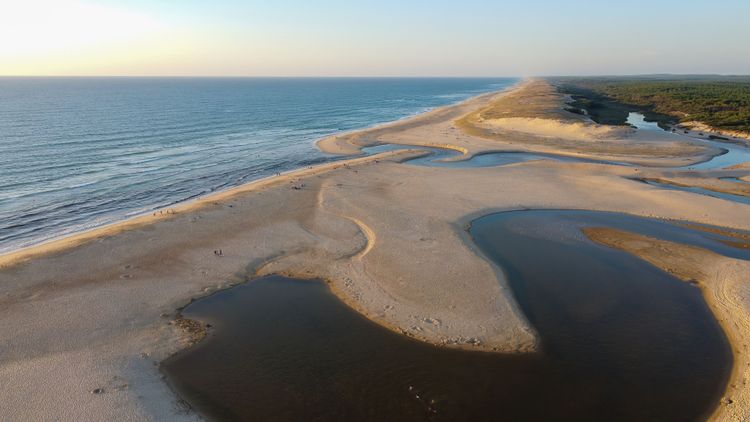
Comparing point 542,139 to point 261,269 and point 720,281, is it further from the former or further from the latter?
point 261,269

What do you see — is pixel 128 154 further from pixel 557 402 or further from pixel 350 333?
pixel 557 402

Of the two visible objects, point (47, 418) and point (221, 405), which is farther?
point (221, 405)

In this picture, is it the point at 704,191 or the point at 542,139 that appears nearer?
the point at 704,191

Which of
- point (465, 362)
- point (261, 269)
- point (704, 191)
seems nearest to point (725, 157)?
point (704, 191)

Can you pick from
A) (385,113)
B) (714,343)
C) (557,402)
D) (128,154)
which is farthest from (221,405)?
(385,113)

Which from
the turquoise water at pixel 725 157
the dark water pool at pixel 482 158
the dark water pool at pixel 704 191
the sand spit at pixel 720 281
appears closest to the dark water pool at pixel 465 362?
the sand spit at pixel 720 281

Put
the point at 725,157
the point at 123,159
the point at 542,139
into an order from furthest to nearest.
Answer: the point at 542,139 → the point at 725,157 → the point at 123,159
